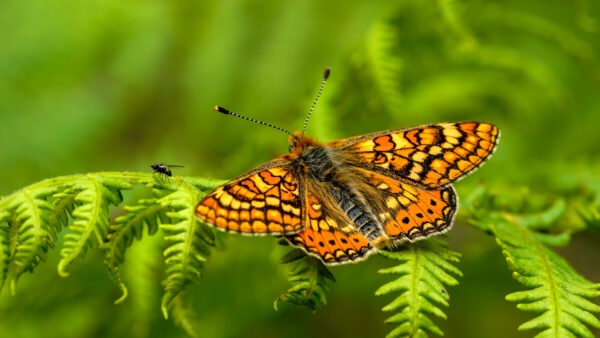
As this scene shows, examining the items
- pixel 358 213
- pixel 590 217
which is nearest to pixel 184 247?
pixel 358 213

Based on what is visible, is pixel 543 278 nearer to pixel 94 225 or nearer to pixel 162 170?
pixel 162 170

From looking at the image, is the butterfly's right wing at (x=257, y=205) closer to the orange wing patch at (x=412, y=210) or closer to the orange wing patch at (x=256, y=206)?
the orange wing patch at (x=256, y=206)

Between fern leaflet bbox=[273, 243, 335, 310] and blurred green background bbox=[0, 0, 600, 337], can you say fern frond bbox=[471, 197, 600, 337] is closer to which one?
blurred green background bbox=[0, 0, 600, 337]

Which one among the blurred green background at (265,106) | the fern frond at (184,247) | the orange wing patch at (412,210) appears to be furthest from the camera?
the blurred green background at (265,106)

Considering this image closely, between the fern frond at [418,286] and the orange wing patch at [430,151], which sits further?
the orange wing patch at [430,151]

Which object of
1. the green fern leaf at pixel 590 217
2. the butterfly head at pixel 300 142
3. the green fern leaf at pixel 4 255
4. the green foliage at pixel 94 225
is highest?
the butterfly head at pixel 300 142

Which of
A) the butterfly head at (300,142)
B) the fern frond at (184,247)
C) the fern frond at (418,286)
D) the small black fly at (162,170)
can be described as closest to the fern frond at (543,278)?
the fern frond at (418,286)

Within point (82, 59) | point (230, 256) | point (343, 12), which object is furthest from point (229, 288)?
point (343, 12)

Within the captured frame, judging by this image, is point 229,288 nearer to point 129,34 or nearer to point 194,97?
point 194,97
